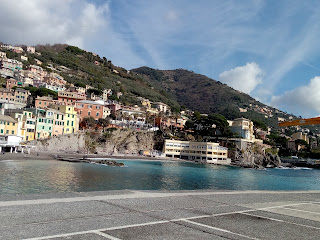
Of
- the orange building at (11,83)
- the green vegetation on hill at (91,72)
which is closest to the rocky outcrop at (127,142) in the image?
the green vegetation on hill at (91,72)

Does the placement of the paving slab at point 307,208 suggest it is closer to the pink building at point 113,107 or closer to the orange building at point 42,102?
the orange building at point 42,102

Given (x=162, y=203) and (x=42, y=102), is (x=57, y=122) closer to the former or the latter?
(x=42, y=102)

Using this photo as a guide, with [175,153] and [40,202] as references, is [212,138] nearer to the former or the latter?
[175,153]

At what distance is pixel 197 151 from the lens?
81.6 m

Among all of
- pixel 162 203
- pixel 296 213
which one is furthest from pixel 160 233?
pixel 296 213

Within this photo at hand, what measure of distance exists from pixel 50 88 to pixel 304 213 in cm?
9187

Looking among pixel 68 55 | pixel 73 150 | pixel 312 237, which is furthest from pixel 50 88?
pixel 312 237

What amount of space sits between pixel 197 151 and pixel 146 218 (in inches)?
2941

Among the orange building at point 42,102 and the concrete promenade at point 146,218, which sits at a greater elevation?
the orange building at point 42,102

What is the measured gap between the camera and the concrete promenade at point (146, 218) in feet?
21.3

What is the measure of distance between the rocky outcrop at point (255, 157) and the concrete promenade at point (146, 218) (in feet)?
239

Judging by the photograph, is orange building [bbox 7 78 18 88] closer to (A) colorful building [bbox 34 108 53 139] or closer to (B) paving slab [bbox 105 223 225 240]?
(A) colorful building [bbox 34 108 53 139]

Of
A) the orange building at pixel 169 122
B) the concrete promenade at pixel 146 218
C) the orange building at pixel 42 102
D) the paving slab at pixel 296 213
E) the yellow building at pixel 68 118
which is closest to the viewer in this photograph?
the concrete promenade at pixel 146 218

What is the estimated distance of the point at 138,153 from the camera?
245ft
